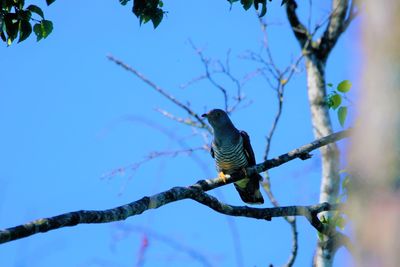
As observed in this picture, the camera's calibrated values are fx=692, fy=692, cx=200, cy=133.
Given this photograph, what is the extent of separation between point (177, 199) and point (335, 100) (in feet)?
4.23

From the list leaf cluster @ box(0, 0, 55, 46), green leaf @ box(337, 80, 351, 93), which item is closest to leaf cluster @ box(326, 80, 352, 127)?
green leaf @ box(337, 80, 351, 93)

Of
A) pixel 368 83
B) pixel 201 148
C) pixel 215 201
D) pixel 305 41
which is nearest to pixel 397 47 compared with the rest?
pixel 368 83

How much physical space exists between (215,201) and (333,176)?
15.4 feet

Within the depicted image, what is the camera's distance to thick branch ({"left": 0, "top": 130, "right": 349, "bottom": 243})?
255 centimetres

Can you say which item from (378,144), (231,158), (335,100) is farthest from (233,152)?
(378,144)

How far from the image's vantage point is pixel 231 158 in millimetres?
6449

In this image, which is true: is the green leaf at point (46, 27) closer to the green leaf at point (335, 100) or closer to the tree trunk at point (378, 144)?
the green leaf at point (335, 100)

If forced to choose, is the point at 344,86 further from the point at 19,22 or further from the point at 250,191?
the point at 250,191

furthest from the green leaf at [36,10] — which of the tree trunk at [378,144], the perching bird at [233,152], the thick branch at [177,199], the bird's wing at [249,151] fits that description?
the bird's wing at [249,151]

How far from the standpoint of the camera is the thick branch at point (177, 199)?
255 centimetres

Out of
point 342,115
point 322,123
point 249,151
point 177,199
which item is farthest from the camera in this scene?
point 322,123

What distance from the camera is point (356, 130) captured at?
4.20ft

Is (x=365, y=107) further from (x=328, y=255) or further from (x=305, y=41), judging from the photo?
(x=305, y=41)

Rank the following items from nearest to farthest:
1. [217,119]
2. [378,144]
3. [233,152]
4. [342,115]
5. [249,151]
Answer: [378,144], [342,115], [233,152], [249,151], [217,119]
